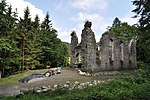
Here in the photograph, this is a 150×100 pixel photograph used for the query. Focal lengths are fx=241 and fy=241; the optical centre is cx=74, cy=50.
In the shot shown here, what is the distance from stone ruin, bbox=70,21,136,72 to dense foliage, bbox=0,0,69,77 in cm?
956

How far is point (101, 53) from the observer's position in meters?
36.9

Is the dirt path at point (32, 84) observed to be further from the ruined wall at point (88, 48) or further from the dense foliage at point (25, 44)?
the dense foliage at point (25, 44)

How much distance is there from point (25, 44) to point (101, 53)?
48.5ft

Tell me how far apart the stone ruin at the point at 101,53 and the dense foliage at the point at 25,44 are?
956cm

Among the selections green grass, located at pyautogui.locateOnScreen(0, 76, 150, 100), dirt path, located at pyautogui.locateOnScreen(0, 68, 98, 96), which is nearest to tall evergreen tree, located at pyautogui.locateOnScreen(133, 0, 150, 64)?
green grass, located at pyautogui.locateOnScreen(0, 76, 150, 100)

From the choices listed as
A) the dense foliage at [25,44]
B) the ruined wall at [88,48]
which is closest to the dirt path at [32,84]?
the ruined wall at [88,48]

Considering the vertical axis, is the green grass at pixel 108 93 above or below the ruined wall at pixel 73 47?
below

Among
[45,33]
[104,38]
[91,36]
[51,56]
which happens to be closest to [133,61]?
[104,38]

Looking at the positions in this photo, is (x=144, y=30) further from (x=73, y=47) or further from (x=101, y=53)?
(x=73, y=47)

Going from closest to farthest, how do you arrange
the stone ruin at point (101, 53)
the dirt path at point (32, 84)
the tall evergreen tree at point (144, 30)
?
the tall evergreen tree at point (144, 30) < the dirt path at point (32, 84) < the stone ruin at point (101, 53)

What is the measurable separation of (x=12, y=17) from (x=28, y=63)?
8.74 m

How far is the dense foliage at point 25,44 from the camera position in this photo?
125 feet

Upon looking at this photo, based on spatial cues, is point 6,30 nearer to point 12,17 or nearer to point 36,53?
point 12,17

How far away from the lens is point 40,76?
1099 inches
